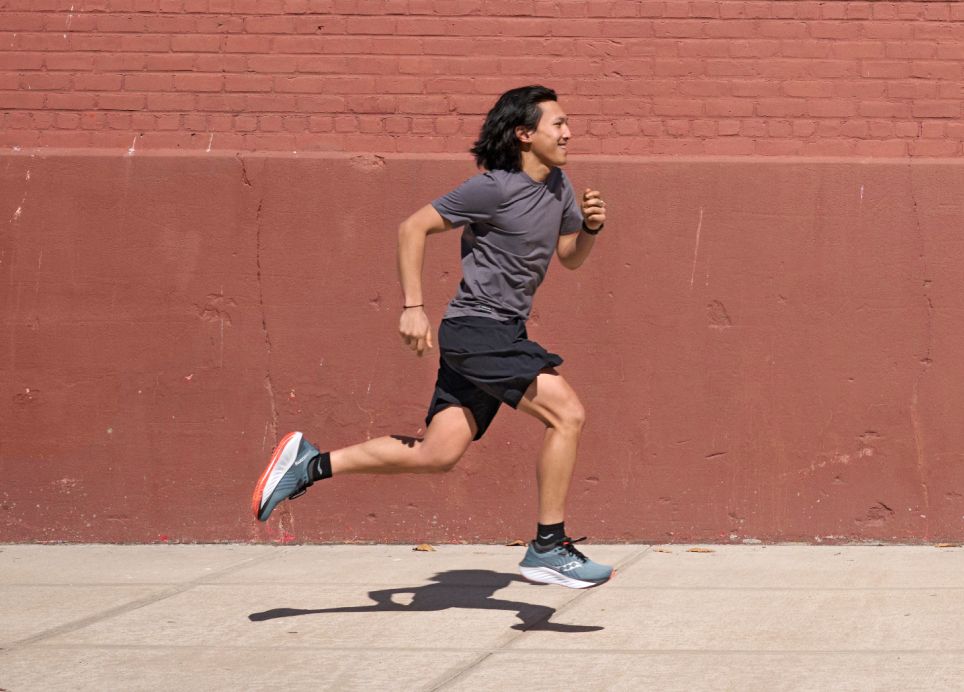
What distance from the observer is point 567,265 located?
5.82 metres

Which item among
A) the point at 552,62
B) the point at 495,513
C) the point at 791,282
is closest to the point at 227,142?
the point at 552,62

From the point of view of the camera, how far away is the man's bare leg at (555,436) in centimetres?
532

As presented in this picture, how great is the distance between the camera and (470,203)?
539 centimetres

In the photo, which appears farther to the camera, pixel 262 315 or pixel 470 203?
pixel 262 315

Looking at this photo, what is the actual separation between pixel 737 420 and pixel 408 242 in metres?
2.57

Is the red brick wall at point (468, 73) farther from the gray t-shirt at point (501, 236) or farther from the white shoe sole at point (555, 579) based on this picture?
the white shoe sole at point (555, 579)

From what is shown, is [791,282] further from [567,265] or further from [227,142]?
[227,142]

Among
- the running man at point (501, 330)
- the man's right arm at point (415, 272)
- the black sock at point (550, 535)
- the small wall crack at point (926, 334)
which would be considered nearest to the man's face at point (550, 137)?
the running man at point (501, 330)

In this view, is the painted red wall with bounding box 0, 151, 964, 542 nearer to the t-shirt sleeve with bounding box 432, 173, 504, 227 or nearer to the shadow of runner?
the shadow of runner

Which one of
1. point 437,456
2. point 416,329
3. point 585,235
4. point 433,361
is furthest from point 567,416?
point 433,361

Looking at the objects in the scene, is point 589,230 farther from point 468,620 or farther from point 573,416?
point 468,620

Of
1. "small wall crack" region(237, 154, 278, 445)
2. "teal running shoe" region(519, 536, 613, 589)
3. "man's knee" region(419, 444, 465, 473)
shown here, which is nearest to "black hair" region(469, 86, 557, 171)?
"man's knee" region(419, 444, 465, 473)

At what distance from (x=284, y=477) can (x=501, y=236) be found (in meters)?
1.18

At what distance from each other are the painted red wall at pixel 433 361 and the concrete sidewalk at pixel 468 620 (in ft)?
0.82
